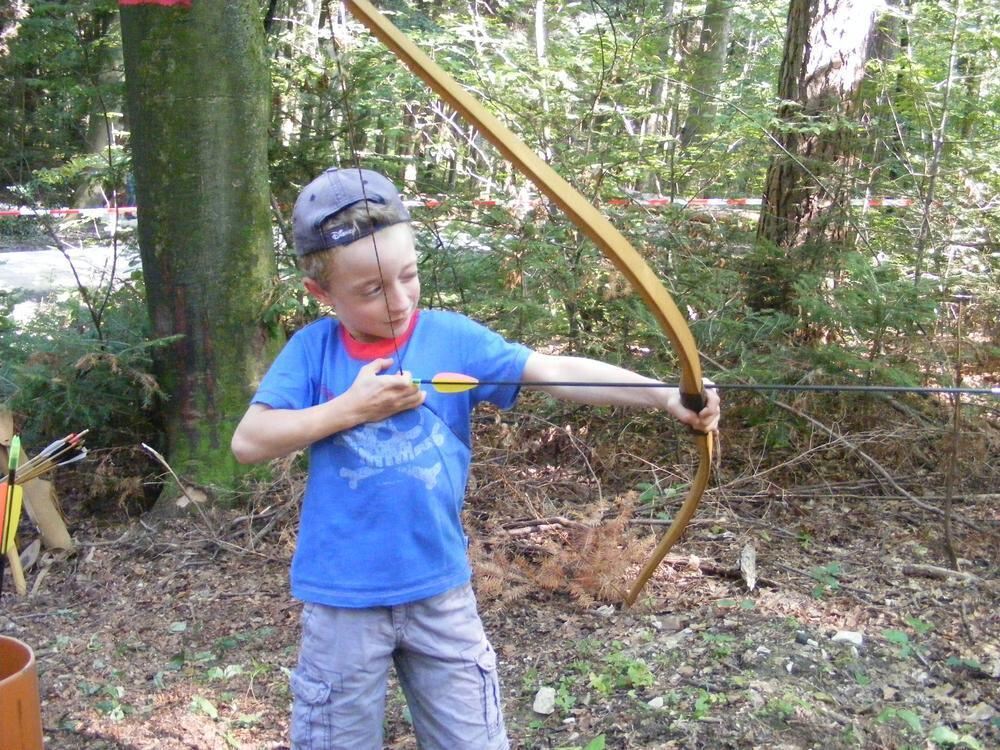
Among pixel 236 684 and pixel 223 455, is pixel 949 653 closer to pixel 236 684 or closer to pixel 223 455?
pixel 236 684

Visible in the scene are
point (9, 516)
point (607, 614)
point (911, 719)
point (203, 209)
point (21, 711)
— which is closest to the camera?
point (21, 711)

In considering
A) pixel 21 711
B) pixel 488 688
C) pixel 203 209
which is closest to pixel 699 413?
pixel 488 688

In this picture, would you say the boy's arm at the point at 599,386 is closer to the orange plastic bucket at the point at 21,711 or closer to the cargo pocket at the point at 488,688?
the cargo pocket at the point at 488,688

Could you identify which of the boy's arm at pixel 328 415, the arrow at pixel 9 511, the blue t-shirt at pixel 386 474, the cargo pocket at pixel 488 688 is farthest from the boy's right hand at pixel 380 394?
the arrow at pixel 9 511

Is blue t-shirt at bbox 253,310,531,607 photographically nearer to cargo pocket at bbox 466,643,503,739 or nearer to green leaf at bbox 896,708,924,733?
cargo pocket at bbox 466,643,503,739

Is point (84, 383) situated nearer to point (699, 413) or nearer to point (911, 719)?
point (699, 413)

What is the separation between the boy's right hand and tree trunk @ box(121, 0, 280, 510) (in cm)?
244

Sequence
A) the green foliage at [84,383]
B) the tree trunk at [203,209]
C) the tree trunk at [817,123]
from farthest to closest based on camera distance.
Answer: the tree trunk at [817,123] → the green foliage at [84,383] → the tree trunk at [203,209]

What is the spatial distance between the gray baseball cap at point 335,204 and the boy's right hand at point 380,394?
0.26 m

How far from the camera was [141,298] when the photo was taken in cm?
→ 461

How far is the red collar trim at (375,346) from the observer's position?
1.86 metres

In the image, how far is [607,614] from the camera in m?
3.34

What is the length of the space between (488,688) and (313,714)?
336mm

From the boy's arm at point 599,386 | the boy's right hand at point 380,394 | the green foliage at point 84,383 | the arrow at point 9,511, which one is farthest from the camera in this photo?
the green foliage at point 84,383
